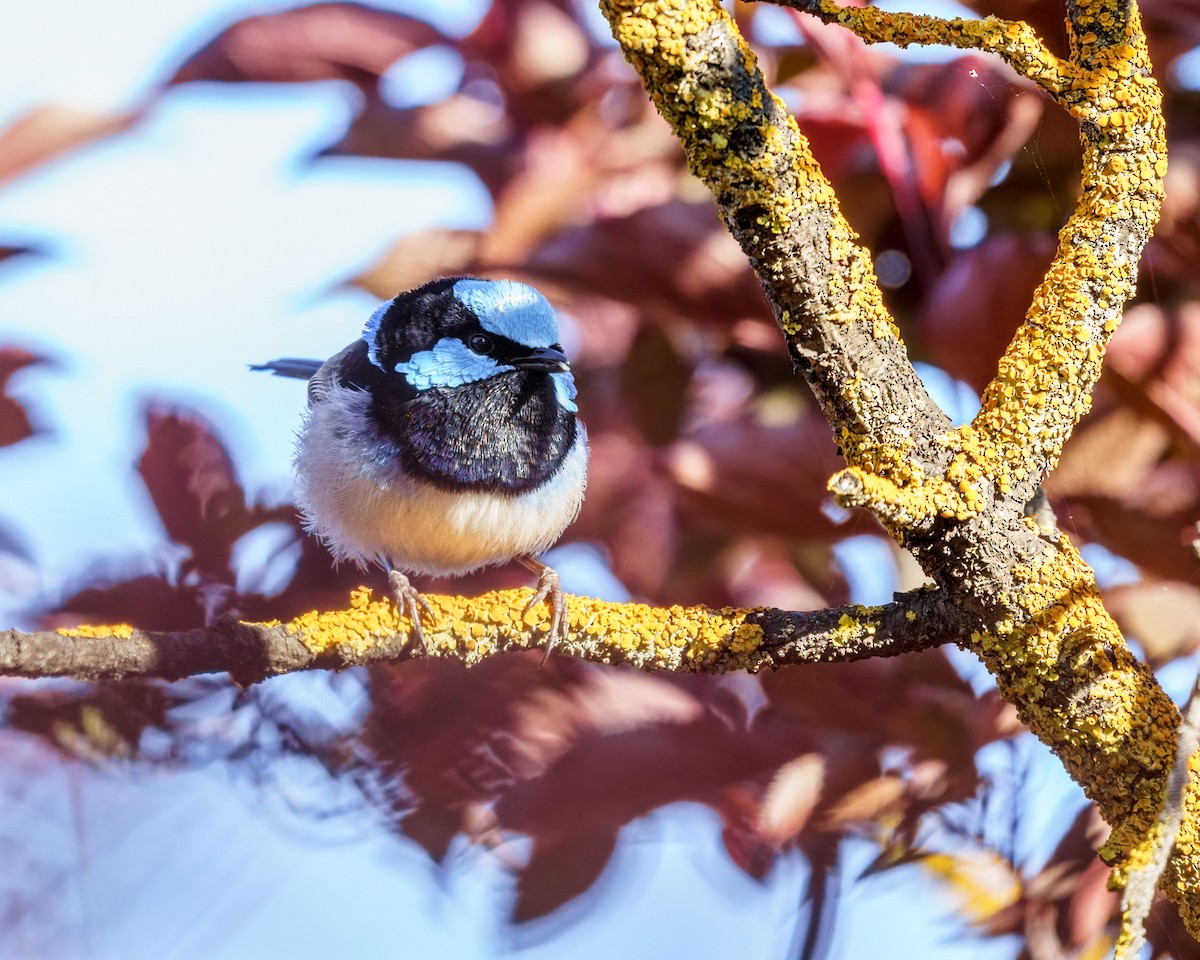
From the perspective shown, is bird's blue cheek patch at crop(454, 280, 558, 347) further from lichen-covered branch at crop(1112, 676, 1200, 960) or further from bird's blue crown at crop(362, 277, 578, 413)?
lichen-covered branch at crop(1112, 676, 1200, 960)

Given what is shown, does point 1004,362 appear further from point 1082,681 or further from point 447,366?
point 447,366

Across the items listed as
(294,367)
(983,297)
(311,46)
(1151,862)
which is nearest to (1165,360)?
(983,297)

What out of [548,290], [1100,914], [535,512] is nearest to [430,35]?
[548,290]

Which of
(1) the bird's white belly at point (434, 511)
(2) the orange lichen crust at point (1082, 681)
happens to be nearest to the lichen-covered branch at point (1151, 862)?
(2) the orange lichen crust at point (1082, 681)

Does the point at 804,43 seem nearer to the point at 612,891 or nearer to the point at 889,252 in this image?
the point at 889,252

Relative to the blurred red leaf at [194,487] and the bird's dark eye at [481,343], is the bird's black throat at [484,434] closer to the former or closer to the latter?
the bird's dark eye at [481,343]
